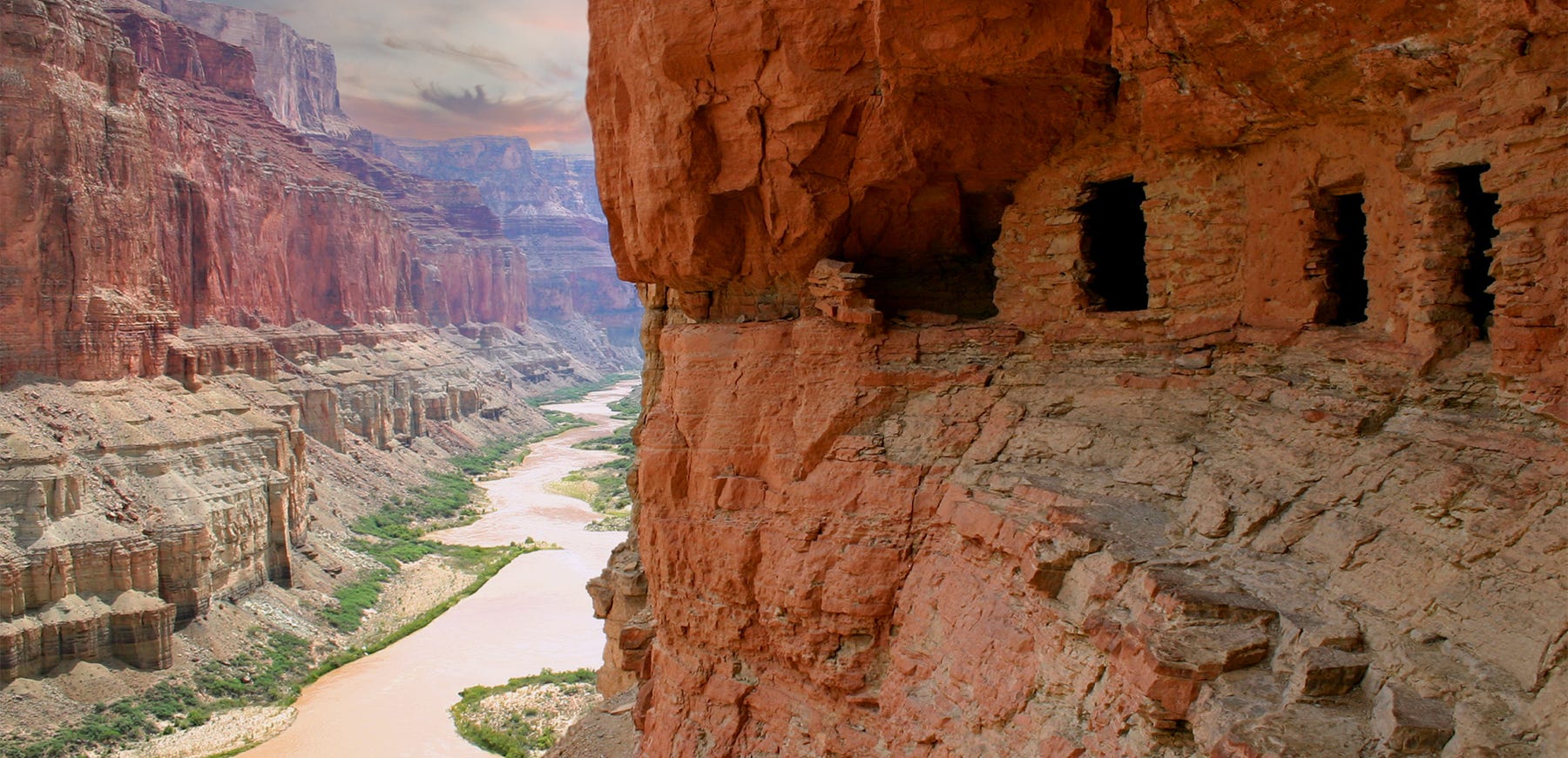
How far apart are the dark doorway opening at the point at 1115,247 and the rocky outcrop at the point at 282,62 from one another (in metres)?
116

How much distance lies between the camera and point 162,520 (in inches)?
1323

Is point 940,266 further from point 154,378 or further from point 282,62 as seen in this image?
point 282,62

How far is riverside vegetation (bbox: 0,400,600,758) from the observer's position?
27.0 meters

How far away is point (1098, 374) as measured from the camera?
8977 millimetres

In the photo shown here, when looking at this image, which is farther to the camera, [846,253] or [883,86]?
[846,253]

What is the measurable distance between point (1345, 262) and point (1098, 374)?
2155 mm

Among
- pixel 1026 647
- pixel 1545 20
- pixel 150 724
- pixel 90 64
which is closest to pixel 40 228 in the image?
pixel 90 64

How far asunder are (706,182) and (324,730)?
80.8ft

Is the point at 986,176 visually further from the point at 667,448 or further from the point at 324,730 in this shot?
the point at 324,730

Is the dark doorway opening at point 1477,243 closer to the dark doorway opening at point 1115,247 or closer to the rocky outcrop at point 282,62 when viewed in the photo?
the dark doorway opening at point 1115,247

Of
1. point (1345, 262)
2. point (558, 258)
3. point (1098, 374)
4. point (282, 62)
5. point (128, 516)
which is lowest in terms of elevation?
point (128, 516)

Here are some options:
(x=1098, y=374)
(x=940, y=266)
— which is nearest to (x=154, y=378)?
(x=940, y=266)

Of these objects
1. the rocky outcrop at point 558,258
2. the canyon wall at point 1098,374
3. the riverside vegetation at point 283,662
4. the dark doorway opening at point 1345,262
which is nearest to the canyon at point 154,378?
the riverside vegetation at point 283,662

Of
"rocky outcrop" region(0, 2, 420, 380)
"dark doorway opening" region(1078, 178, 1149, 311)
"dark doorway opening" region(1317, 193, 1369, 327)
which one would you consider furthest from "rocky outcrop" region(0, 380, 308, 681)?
"dark doorway opening" region(1317, 193, 1369, 327)
